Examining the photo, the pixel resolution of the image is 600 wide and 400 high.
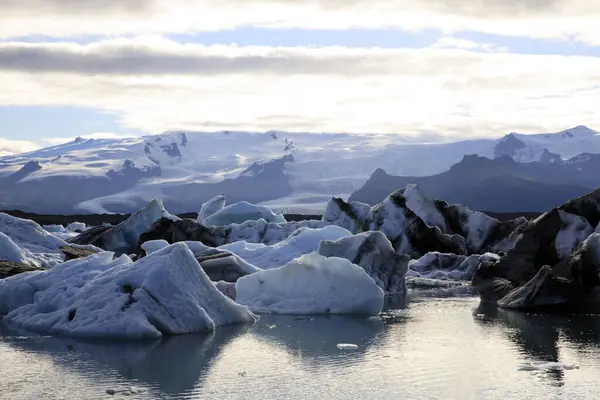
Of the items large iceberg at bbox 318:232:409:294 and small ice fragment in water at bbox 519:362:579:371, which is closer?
small ice fragment in water at bbox 519:362:579:371

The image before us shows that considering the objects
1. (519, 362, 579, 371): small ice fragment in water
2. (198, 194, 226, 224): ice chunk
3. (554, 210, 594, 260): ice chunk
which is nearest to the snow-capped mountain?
(198, 194, 226, 224): ice chunk

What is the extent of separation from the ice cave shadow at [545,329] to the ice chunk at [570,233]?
456cm

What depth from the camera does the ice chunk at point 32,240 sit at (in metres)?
23.2

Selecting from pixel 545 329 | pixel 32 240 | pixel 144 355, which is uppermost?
pixel 32 240

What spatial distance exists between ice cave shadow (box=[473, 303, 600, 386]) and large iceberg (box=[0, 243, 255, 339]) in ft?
12.6

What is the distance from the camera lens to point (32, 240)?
24922mm

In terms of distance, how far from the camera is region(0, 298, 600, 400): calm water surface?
9.11 meters

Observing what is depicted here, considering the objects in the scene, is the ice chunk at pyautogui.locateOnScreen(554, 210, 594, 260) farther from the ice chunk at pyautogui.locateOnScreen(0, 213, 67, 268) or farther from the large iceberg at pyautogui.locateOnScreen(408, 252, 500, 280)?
the ice chunk at pyautogui.locateOnScreen(0, 213, 67, 268)

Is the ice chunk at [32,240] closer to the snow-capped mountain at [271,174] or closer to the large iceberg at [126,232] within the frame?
the large iceberg at [126,232]

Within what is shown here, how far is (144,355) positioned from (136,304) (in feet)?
4.08

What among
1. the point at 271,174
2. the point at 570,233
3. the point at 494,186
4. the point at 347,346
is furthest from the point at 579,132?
the point at 347,346

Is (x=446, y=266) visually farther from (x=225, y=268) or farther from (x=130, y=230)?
(x=130, y=230)

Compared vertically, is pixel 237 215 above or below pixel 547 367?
above

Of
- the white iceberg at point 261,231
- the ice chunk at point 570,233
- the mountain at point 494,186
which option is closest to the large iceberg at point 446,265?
the ice chunk at point 570,233
